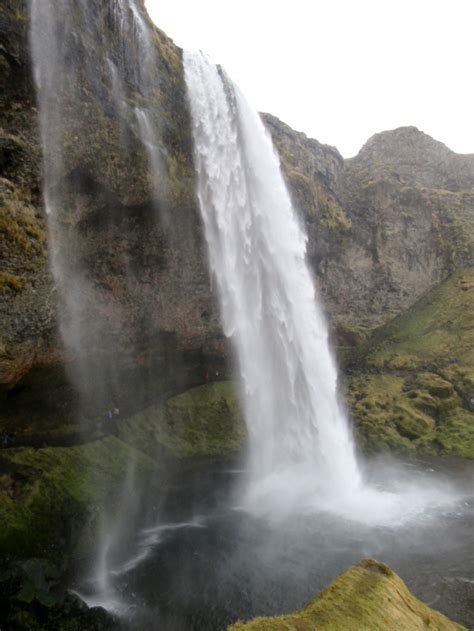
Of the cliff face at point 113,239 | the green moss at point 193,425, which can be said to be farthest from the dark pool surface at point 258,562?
the cliff face at point 113,239

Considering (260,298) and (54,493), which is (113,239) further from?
(54,493)

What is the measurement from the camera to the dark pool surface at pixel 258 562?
11.1 metres

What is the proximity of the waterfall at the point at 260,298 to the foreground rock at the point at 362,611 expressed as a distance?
16.2 m

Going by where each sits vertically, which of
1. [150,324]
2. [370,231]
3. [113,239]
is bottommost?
[150,324]

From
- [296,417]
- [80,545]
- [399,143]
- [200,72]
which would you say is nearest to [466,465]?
[296,417]

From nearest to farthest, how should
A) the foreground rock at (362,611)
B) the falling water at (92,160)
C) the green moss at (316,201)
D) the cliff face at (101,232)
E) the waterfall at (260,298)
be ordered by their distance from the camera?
the foreground rock at (362,611), the cliff face at (101,232), the falling water at (92,160), the waterfall at (260,298), the green moss at (316,201)

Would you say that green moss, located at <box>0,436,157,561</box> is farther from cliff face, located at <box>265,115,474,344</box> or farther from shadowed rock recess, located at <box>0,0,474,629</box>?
cliff face, located at <box>265,115,474,344</box>

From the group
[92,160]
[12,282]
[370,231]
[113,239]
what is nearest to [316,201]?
[370,231]

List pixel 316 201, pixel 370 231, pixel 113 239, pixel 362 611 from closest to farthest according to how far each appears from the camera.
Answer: pixel 362 611, pixel 113 239, pixel 316 201, pixel 370 231

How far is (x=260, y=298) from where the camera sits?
25.8 m

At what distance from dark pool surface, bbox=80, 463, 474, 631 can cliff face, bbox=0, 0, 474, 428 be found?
318 inches

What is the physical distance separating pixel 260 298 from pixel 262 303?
41 cm

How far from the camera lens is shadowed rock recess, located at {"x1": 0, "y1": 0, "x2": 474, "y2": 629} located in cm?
1457

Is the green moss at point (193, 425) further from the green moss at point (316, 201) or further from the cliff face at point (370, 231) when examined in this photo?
the green moss at point (316, 201)
